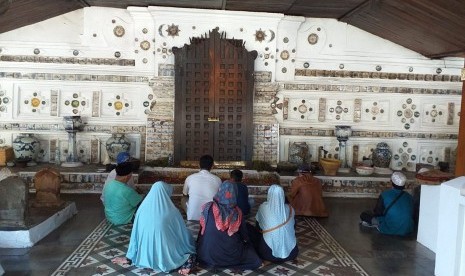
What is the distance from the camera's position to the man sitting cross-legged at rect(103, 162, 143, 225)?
600 centimetres

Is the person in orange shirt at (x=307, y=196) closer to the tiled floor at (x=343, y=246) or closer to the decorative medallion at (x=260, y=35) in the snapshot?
the tiled floor at (x=343, y=246)

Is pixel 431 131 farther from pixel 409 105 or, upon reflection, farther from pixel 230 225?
pixel 230 225

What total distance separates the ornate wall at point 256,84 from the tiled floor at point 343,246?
238cm

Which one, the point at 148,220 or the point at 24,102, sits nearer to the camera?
the point at 148,220

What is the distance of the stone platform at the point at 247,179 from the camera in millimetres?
8078

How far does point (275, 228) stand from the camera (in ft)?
15.9

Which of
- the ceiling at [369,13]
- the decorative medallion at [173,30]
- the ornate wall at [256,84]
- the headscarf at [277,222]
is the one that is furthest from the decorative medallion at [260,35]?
the headscarf at [277,222]

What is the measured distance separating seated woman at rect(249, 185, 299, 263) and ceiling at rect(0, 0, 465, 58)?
13.3 ft

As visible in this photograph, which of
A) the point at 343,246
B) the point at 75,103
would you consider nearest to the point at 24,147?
the point at 75,103

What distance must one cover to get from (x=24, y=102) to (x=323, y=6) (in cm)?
631

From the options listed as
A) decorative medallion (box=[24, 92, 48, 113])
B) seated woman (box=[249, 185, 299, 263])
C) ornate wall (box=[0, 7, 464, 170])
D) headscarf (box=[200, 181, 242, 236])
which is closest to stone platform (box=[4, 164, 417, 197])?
ornate wall (box=[0, 7, 464, 170])

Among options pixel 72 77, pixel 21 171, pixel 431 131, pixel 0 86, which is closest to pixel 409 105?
pixel 431 131

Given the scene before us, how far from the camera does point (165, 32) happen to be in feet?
29.3

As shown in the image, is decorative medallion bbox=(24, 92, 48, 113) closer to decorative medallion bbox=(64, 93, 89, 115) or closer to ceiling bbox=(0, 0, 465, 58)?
decorative medallion bbox=(64, 93, 89, 115)
